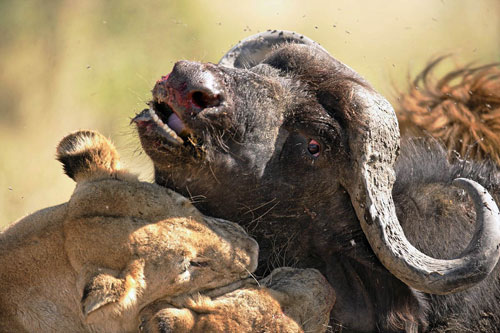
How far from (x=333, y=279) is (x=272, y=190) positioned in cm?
63

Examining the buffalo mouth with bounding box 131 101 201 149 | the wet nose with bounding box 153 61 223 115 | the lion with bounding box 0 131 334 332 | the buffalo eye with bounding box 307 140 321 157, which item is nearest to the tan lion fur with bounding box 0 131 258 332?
the lion with bounding box 0 131 334 332

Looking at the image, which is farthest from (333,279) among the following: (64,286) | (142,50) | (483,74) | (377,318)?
(142,50)

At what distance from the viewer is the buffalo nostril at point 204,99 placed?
11.5ft

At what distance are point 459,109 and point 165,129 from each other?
3083mm

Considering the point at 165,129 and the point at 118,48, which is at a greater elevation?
the point at 165,129

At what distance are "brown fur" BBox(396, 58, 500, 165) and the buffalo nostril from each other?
233 cm

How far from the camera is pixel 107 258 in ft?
10.6

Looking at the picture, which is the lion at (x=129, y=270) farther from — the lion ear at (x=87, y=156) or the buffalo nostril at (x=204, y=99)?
the buffalo nostril at (x=204, y=99)

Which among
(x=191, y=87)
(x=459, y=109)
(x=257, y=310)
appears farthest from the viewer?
(x=459, y=109)

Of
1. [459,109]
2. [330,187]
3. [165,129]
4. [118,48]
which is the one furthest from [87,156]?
[118,48]

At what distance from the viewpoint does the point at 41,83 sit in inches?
394

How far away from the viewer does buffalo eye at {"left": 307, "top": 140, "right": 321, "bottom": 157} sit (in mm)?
3883

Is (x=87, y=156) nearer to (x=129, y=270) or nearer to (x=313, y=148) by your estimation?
(x=129, y=270)

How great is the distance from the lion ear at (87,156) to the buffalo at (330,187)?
0.68ft
